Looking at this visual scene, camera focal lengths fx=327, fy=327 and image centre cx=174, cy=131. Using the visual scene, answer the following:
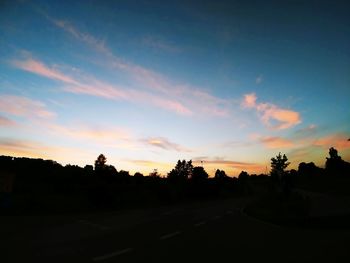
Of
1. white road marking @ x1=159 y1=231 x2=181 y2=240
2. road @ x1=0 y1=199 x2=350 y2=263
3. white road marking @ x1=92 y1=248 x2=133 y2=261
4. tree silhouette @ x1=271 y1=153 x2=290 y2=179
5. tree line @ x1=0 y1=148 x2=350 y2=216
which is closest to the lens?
white road marking @ x1=92 y1=248 x2=133 y2=261

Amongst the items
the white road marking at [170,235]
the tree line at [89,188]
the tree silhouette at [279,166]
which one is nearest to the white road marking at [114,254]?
the white road marking at [170,235]

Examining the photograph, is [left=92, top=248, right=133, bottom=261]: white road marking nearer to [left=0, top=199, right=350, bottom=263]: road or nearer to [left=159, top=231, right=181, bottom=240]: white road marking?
[left=0, top=199, right=350, bottom=263]: road

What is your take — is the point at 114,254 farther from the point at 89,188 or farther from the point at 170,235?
the point at 89,188

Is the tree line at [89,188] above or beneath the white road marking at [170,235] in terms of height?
above

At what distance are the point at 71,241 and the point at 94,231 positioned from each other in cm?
262

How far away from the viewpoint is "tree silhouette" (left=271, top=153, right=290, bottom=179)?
72.7 m

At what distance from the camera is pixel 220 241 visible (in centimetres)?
1109

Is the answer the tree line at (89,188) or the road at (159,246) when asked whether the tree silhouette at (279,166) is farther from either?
the road at (159,246)

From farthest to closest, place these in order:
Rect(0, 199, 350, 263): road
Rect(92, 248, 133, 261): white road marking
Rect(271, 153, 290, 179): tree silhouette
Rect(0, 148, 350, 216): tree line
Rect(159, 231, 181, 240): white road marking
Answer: Rect(271, 153, 290, 179): tree silhouette, Rect(0, 148, 350, 216): tree line, Rect(159, 231, 181, 240): white road marking, Rect(0, 199, 350, 263): road, Rect(92, 248, 133, 261): white road marking

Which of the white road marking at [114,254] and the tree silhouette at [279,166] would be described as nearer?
the white road marking at [114,254]

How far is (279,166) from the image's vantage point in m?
73.6

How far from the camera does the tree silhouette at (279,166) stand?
72.7m

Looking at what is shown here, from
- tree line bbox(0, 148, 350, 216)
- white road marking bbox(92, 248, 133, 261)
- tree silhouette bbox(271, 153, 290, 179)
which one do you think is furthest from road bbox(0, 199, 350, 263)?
tree silhouette bbox(271, 153, 290, 179)

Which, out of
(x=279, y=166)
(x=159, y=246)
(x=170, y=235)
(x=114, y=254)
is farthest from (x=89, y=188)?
(x=279, y=166)
